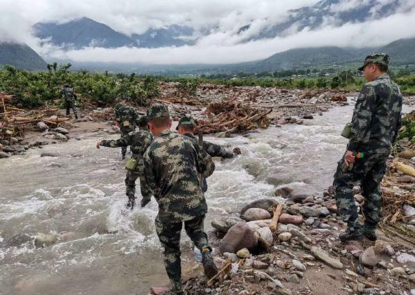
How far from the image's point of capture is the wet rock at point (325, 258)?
187 inches

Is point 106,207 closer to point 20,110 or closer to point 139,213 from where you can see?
point 139,213

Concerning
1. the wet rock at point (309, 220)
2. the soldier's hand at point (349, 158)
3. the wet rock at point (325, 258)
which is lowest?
the wet rock at point (309, 220)

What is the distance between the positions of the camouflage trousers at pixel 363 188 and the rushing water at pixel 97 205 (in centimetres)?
267

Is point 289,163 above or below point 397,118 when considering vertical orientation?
below

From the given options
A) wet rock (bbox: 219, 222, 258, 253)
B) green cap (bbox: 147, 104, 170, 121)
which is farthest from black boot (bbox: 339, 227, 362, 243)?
green cap (bbox: 147, 104, 170, 121)

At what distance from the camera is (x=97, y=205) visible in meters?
8.21

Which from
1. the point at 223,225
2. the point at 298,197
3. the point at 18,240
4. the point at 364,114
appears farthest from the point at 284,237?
the point at 18,240

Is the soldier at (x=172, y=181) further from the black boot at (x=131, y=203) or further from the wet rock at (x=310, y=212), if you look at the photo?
the black boot at (x=131, y=203)

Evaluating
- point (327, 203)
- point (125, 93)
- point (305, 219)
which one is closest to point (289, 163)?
point (327, 203)

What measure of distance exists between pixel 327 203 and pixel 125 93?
19062 mm

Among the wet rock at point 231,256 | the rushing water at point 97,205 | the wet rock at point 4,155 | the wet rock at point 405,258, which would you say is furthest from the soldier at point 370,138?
the wet rock at point 4,155

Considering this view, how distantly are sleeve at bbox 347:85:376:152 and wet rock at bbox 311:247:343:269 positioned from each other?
1.64m

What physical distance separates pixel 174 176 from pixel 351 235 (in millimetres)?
3019

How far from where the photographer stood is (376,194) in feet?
17.0
